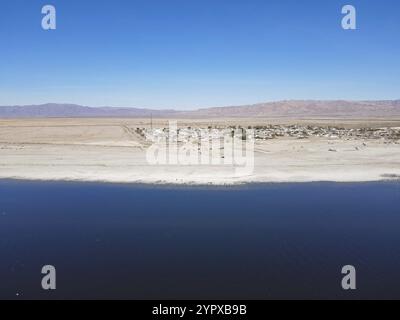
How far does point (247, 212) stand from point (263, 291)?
5.64m

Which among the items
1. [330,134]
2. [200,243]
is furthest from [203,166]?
[330,134]

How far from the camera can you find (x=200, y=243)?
10.8 meters

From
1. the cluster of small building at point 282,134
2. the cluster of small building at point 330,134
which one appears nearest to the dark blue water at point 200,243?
the cluster of small building at point 282,134

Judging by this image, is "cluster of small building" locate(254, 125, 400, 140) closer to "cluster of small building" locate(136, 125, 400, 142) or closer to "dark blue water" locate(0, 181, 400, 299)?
"cluster of small building" locate(136, 125, 400, 142)

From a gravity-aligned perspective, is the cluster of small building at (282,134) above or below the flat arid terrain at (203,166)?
above

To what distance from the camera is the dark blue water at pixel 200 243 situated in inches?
332

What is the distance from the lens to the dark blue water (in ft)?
27.7

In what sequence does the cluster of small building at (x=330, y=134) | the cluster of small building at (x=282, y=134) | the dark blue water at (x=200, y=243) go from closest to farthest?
1. the dark blue water at (x=200, y=243)
2. the cluster of small building at (x=282, y=134)
3. the cluster of small building at (x=330, y=134)

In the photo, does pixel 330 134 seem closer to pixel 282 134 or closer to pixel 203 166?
pixel 282 134

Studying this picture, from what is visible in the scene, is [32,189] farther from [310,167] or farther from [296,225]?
[310,167]

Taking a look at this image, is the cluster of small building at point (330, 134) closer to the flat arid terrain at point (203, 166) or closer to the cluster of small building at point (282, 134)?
the cluster of small building at point (282, 134)

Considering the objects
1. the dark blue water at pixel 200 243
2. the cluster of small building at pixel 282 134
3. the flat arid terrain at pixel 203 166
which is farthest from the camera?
the cluster of small building at pixel 282 134

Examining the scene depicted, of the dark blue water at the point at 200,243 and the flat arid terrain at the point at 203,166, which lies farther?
the flat arid terrain at the point at 203,166
